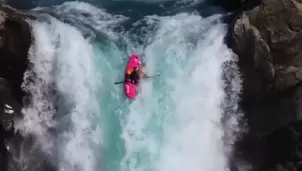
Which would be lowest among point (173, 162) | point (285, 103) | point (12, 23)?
point (173, 162)

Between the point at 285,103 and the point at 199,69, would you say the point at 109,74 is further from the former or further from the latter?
the point at 285,103

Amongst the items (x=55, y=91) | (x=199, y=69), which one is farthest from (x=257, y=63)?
(x=55, y=91)

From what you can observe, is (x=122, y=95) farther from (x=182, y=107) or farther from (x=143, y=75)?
(x=182, y=107)

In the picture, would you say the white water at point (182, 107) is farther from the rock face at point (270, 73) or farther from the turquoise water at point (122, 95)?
the rock face at point (270, 73)

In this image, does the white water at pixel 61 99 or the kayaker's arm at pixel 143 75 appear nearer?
the white water at pixel 61 99

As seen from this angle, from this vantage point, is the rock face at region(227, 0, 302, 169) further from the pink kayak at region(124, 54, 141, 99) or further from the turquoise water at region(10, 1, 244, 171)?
the pink kayak at region(124, 54, 141, 99)

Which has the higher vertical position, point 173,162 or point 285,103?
point 285,103

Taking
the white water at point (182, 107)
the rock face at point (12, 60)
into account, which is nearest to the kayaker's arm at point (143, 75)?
the white water at point (182, 107)

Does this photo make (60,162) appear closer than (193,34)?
Yes
